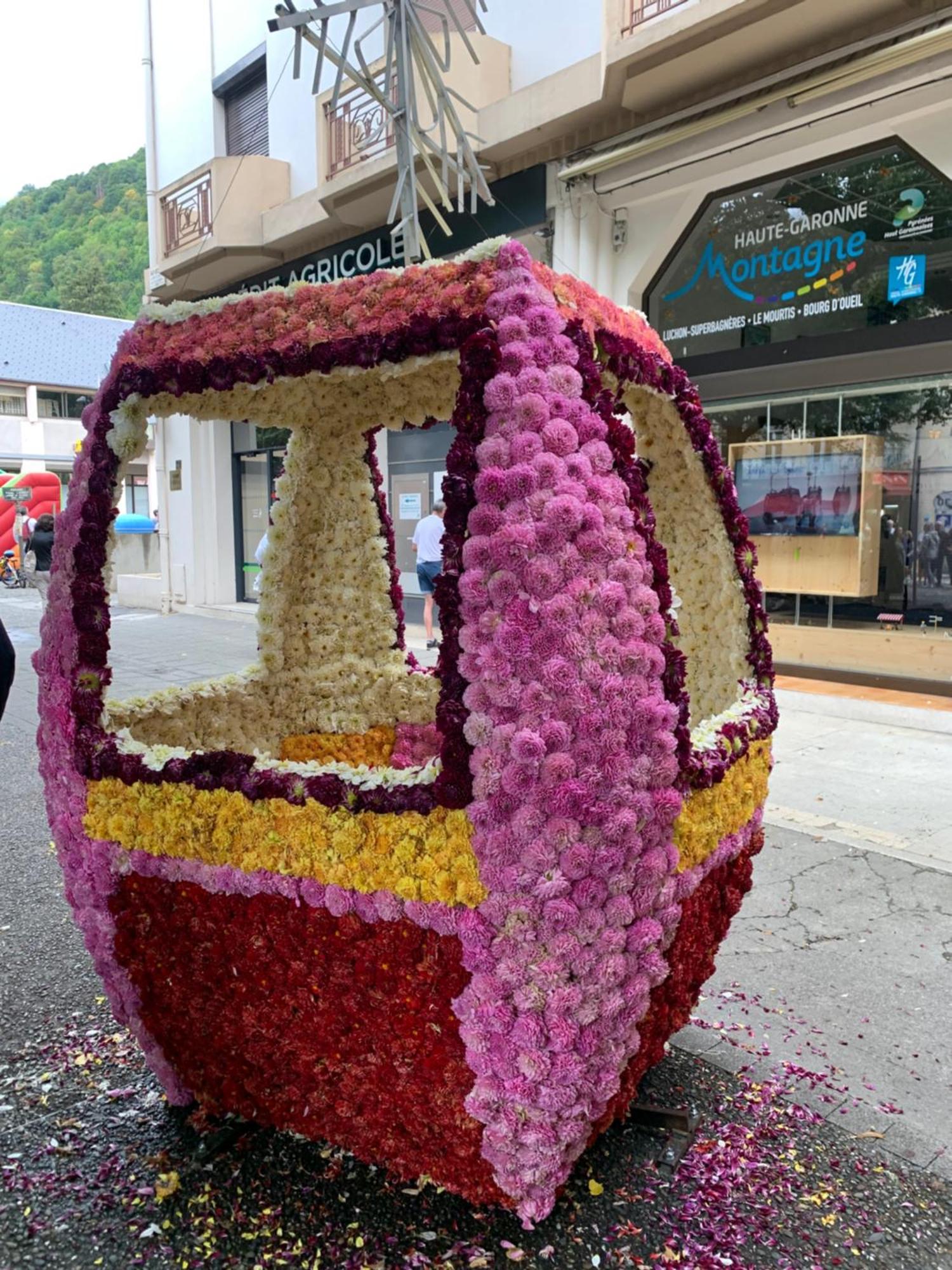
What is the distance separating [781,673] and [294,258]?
801 cm

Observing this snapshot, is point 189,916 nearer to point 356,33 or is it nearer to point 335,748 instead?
point 335,748

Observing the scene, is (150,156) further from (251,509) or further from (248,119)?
(251,509)

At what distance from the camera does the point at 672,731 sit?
185 cm

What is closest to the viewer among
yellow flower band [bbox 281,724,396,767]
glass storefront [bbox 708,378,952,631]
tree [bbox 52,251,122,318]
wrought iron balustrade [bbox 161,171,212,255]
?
yellow flower band [bbox 281,724,396,767]

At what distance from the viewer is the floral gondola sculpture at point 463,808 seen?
1730 millimetres

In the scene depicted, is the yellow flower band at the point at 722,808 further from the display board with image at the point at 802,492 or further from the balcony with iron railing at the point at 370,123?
the balcony with iron railing at the point at 370,123

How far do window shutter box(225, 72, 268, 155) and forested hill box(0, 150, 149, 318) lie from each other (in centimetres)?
267

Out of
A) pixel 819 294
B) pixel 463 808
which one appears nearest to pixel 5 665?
pixel 463 808

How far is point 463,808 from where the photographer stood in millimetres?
1768

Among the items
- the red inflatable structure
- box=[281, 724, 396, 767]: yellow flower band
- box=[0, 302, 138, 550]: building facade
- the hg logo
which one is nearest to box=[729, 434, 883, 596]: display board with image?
the hg logo

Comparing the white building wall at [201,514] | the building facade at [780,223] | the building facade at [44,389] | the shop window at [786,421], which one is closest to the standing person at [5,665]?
the building facade at [780,223]

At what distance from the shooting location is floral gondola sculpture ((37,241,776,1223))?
5.68ft

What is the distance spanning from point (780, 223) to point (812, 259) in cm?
43

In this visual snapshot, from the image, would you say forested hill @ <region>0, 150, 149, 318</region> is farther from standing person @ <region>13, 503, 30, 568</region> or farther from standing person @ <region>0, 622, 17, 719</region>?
standing person @ <region>0, 622, 17, 719</region>
